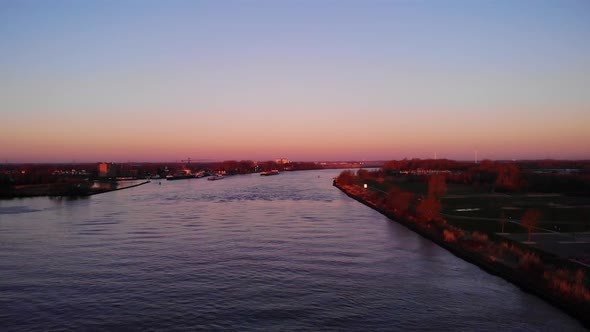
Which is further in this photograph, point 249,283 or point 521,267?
point 521,267

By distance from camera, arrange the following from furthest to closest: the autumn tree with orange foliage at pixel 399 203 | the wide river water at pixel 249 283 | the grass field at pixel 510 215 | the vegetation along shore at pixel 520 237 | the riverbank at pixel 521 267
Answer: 1. the autumn tree with orange foliage at pixel 399 203
2. the grass field at pixel 510 215
3. the vegetation along shore at pixel 520 237
4. the riverbank at pixel 521 267
5. the wide river water at pixel 249 283

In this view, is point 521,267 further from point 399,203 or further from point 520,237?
point 399,203

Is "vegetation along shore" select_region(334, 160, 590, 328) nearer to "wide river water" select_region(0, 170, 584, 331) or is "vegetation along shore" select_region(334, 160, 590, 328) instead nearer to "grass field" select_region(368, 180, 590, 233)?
"grass field" select_region(368, 180, 590, 233)

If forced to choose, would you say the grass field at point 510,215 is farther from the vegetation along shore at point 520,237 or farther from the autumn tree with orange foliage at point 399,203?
the autumn tree with orange foliage at point 399,203

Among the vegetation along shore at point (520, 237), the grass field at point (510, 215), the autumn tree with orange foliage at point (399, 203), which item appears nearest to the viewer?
the vegetation along shore at point (520, 237)

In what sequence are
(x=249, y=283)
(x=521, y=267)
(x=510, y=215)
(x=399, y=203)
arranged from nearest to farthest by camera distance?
1. (x=249, y=283)
2. (x=521, y=267)
3. (x=510, y=215)
4. (x=399, y=203)

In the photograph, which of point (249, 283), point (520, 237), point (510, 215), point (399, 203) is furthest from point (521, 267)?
point (399, 203)

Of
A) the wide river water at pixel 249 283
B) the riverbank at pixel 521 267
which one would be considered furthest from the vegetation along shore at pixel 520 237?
the wide river water at pixel 249 283
